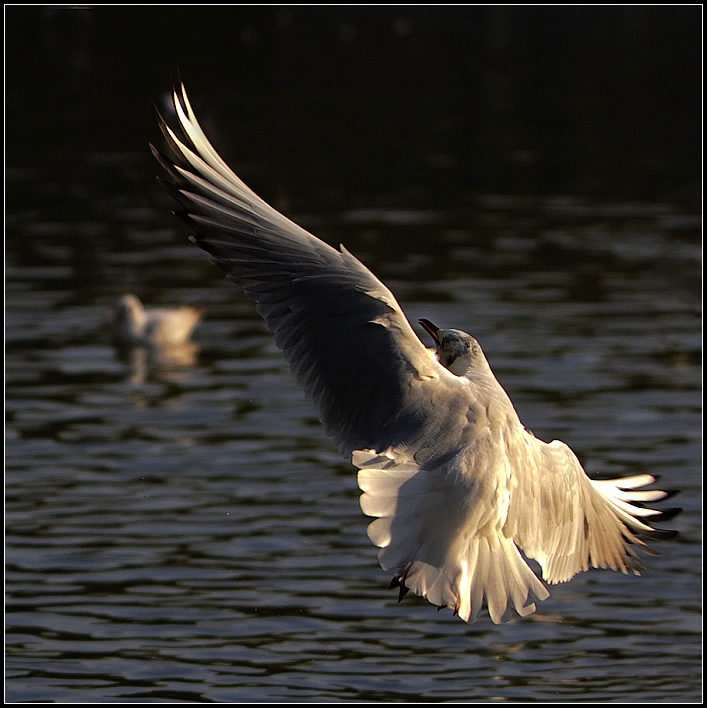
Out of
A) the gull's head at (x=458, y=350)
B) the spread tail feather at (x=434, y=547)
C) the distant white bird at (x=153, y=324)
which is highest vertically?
the distant white bird at (x=153, y=324)

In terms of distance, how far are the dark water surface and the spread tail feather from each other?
1.62 meters

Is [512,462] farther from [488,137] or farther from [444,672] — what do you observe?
[488,137]

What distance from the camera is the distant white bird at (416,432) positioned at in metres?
5.55

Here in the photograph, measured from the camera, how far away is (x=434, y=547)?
5.57 metres

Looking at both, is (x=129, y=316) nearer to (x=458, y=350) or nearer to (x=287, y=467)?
(x=287, y=467)

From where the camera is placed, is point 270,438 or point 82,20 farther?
point 82,20

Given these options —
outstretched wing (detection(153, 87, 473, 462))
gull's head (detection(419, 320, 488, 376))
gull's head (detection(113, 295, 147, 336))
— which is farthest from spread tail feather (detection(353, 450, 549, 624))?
gull's head (detection(113, 295, 147, 336))

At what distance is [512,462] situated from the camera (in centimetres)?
579

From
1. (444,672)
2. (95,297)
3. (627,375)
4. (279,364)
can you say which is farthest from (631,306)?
(444,672)

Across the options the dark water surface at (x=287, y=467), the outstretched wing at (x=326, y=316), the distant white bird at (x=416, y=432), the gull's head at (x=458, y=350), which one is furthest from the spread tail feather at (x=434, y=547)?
the dark water surface at (x=287, y=467)

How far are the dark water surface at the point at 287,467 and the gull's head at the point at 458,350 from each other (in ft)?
5.43

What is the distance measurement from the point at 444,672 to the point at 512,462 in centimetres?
191

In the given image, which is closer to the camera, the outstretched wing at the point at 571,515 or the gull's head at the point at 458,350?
the outstretched wing at the point at 571,515

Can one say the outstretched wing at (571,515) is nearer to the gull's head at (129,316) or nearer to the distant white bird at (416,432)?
the distant white bird at (416,432)
